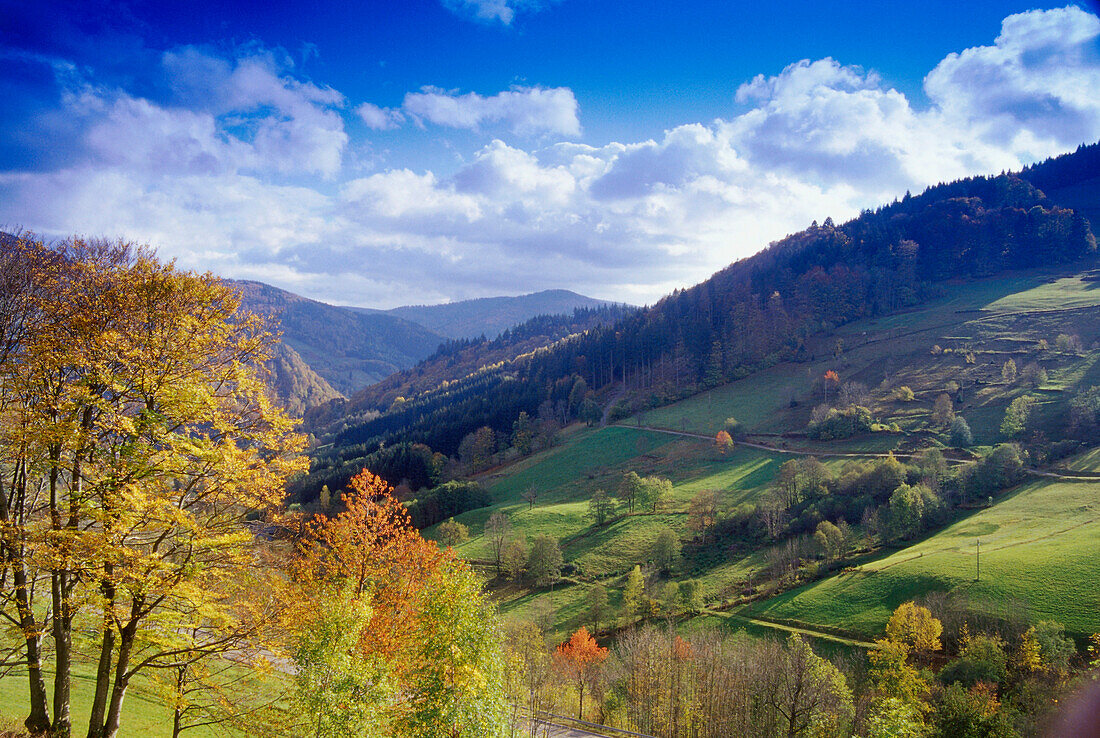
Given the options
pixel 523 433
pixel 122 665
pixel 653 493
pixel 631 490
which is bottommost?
pixel 653 493

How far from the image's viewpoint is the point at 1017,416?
288 feet

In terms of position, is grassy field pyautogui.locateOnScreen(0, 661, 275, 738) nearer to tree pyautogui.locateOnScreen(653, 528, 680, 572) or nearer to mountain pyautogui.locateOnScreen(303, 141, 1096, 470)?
tree pyautogui.locateOnScreen(653, 528, 680, 572)

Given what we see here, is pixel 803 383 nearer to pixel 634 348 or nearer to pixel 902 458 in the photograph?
pixel 902 458

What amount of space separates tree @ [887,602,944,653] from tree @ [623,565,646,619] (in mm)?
24929

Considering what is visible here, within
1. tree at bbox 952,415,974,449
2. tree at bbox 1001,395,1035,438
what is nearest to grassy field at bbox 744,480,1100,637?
tree at bbox 1001,395,1035,438

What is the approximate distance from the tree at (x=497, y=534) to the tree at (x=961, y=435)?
7727 cm

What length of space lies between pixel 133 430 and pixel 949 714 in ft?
143

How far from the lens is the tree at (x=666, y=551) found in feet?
234

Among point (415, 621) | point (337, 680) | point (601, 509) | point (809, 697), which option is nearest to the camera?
point (337, 680)

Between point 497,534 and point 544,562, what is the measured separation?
12.5 metres

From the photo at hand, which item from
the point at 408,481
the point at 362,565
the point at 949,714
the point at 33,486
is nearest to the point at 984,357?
the point at 949,714

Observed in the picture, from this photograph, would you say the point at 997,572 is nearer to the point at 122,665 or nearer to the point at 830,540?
the point at 830,540

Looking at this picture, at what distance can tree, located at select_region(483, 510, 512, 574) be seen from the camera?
77250mm

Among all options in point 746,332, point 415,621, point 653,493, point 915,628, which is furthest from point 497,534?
point 746,332
